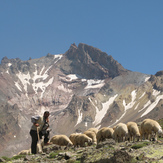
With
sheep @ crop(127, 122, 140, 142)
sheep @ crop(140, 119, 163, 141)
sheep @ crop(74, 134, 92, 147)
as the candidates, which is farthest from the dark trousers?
sheep @ crop(74, 134, 92, 147)

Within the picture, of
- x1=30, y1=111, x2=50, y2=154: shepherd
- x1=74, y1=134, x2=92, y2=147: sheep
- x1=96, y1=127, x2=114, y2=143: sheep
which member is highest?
x1=30, y1=111, x2=50, y2=154: shepherd

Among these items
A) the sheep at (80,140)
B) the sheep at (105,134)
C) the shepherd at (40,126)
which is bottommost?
the sheep at (80,140)

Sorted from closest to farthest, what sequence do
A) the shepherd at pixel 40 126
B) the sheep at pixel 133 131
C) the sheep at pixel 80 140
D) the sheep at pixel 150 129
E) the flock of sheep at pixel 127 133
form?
1. the shepherd at pixel 40 126
2. the sheep at pixel 150 129
3. the flock of sheep at pixel 127 133
4. the sheep at pixel 133 131
5. the sheep at pixel 80 140

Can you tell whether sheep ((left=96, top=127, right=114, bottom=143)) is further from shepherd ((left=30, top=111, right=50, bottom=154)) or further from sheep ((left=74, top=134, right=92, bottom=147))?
shepherd ((left=30, top=111, right=50, bottom=154))

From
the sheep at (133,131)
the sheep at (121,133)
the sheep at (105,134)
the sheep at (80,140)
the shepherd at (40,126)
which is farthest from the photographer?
the sheep at (80,140)

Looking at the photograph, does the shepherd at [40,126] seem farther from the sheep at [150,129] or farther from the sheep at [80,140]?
the sheep at [80,140]

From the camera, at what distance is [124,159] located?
1330 centimetres

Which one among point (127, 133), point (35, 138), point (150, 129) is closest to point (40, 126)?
point (35, 138)

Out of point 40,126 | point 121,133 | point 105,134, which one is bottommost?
point 105,134

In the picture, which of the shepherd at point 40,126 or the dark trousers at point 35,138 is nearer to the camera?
the shepherd at point 40,126

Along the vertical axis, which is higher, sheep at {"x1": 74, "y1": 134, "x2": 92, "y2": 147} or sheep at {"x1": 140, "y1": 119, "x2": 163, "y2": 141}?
sheep at {"x1": 140, "y1": 119, "x2": 163, "y2": 141}

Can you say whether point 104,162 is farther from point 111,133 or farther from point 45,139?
point 111,133

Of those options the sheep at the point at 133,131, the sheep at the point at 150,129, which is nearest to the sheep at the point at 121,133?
the sheep at the point at 133,131

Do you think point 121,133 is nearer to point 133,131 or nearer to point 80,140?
point 133,131
